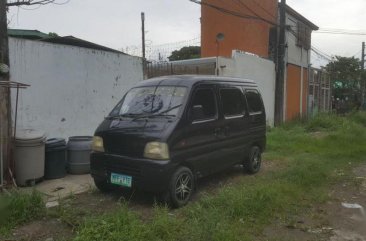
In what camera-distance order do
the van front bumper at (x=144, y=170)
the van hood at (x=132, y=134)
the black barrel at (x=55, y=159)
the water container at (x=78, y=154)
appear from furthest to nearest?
the water container at (x=78, y=154) → the black barrel at (x=55, y=159) → the van hood at (x=132, y=134) → the van front bumper at (x=144, y=170)

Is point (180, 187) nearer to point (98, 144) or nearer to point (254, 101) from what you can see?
point (98, 144)

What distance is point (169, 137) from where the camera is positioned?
5.83m

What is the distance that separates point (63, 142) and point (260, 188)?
145 inches

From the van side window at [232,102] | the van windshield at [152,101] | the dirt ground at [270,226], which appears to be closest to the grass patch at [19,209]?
the dirt ground at [270,226]

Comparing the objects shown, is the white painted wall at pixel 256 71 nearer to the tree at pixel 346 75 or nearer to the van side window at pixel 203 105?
the van side window at pixel 203 105

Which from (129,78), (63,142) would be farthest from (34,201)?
(129,78)

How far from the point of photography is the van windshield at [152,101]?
20.7 feet

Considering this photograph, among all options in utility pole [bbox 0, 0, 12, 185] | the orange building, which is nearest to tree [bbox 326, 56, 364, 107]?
the orange building

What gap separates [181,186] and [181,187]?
1cm

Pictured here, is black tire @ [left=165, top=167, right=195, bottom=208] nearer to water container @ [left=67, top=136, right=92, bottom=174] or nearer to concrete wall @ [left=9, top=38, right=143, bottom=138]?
water container @ [left=67, top=136, right=92, bottom=174]

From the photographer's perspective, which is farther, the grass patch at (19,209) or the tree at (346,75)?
the tree at (346,75)

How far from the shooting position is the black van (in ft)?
19.1

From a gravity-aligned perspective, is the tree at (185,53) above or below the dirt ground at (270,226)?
above

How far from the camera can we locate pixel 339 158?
35.6 ft
